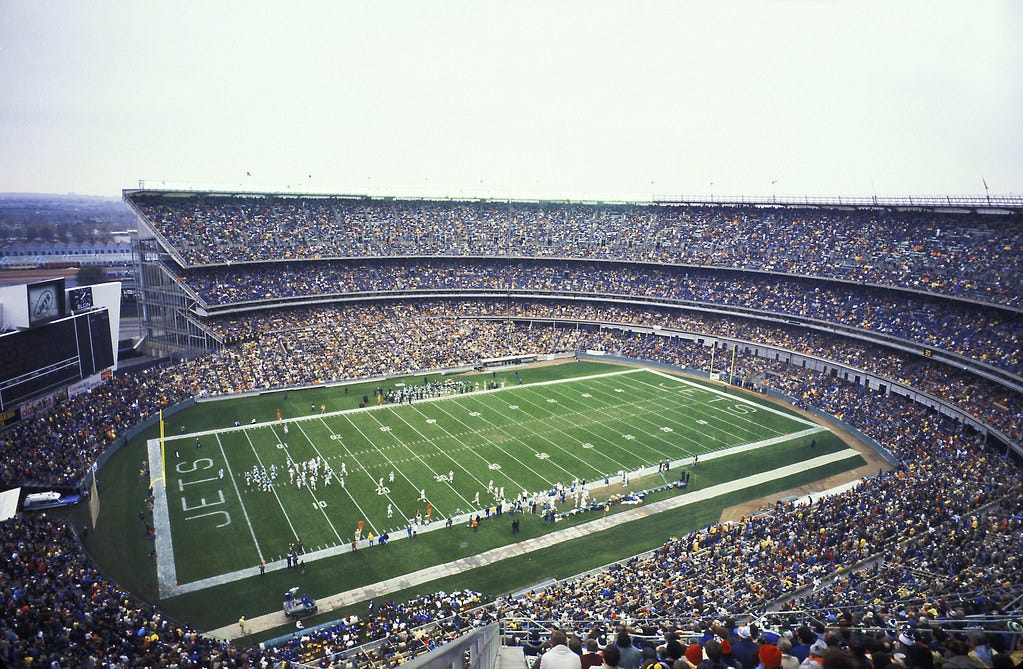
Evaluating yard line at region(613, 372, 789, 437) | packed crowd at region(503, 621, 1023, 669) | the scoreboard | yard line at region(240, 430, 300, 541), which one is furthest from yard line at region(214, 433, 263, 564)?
yard line at region(613, 372, 789, 437)

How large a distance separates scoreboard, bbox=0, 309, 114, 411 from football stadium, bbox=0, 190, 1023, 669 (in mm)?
192

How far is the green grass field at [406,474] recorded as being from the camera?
2252 cm

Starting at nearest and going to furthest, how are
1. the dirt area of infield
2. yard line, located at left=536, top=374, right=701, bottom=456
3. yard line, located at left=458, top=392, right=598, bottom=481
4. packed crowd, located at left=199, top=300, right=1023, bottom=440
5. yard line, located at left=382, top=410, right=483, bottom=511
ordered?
the dirt area of infield < yard line, located at left=382, top=410, right=483, bottom=511 < yard line, located at left=458, top=392, right=598, bottom=481 < yard line, located at left=536, top=374, right=701, bottom=456 < packed crowd, located at left=199, top=300, right=1023, bottom=440

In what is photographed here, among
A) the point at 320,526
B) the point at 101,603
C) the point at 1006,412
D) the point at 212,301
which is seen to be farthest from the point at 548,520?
the point at 212,301

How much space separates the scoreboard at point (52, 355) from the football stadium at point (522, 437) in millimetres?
192

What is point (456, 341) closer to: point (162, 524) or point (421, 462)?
point (421, 462)

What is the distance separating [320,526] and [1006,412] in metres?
32.5

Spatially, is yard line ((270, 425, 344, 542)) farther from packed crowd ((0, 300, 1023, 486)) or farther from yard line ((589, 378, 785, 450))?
yard line ((589, 378, 785, 450))

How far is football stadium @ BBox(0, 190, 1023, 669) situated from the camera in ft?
55.1

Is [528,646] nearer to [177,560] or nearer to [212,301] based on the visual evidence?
[177,560]

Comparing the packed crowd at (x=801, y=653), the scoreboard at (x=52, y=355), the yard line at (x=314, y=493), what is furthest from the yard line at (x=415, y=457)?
the packed crowd at (x=801, y=653)

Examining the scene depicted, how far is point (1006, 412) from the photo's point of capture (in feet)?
98.6

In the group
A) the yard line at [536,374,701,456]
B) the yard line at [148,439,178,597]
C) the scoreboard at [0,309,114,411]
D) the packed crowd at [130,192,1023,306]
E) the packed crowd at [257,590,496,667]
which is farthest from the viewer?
the packed crowd at [130,192,1023,306]

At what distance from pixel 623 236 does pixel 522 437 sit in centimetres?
3235
